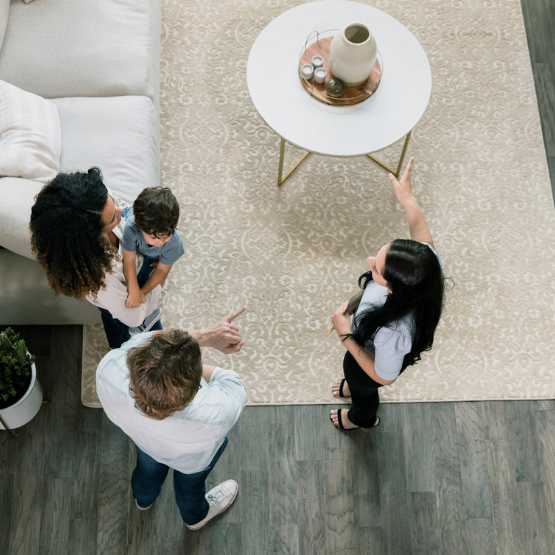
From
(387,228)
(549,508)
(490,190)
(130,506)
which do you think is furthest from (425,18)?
(130,506)

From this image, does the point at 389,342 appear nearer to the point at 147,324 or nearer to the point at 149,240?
the point at 149,240

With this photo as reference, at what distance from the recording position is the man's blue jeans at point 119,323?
2.07m

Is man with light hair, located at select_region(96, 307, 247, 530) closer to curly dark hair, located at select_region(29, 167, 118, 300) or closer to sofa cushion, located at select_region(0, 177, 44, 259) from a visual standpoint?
curly dark hair, located at select_region(29, 167, 118, 300)

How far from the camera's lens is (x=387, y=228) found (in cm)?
285

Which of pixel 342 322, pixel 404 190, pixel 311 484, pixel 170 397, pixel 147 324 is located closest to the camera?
pixel 170 397

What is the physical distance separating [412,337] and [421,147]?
1713mm

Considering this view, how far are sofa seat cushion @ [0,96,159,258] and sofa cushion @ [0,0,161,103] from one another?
0.08 metres

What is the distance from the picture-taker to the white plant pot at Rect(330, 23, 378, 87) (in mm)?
2396

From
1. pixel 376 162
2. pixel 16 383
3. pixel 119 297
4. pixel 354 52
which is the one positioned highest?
pixel 354 52

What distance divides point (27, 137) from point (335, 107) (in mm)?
1368

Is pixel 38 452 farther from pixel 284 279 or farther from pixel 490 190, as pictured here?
pixel 490 190

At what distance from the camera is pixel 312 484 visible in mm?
2359

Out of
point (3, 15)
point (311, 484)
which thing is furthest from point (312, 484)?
point (3, 15)

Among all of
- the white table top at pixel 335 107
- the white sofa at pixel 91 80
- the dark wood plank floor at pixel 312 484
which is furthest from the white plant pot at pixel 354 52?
the dark wood plank floor at pixel 312 484
